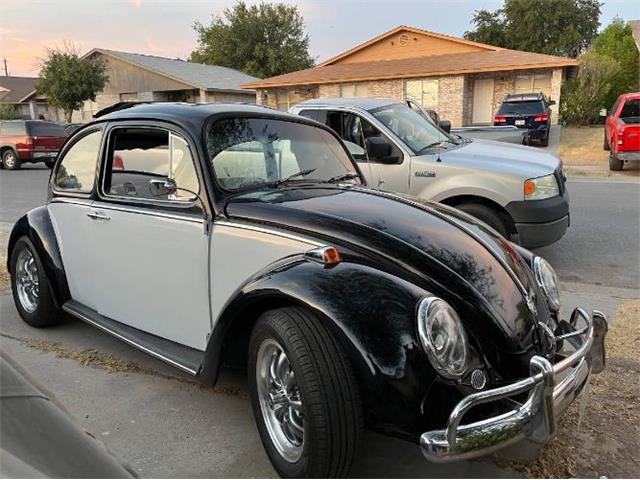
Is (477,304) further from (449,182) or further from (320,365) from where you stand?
(449,182)

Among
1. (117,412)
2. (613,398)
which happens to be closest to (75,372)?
(117,412)

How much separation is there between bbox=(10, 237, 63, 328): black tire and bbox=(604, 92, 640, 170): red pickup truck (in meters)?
13.1

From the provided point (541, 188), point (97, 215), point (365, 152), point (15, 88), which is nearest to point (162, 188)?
point (97, 215)

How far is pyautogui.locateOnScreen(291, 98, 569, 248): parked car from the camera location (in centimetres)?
567

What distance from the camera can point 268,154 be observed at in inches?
142

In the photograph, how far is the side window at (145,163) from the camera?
3.36 meters

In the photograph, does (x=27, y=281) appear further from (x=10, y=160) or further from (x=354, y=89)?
(x=354, y=89)

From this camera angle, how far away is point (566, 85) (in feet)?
87.8

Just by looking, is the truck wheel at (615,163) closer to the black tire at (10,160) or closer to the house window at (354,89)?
the house window at (354,89)

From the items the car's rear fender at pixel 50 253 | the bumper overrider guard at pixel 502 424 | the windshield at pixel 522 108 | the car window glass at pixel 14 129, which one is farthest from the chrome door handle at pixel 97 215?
the car window glass at pixel 14 129

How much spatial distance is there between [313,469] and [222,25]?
2203 inches

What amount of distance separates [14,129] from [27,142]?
0.87 meters

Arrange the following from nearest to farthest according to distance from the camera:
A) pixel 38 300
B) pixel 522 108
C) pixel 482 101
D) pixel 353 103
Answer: pixel 38 300 → pixel 353 103 → pixel 522 108 → pixel 482 101

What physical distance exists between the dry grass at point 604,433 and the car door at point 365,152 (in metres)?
3.04
